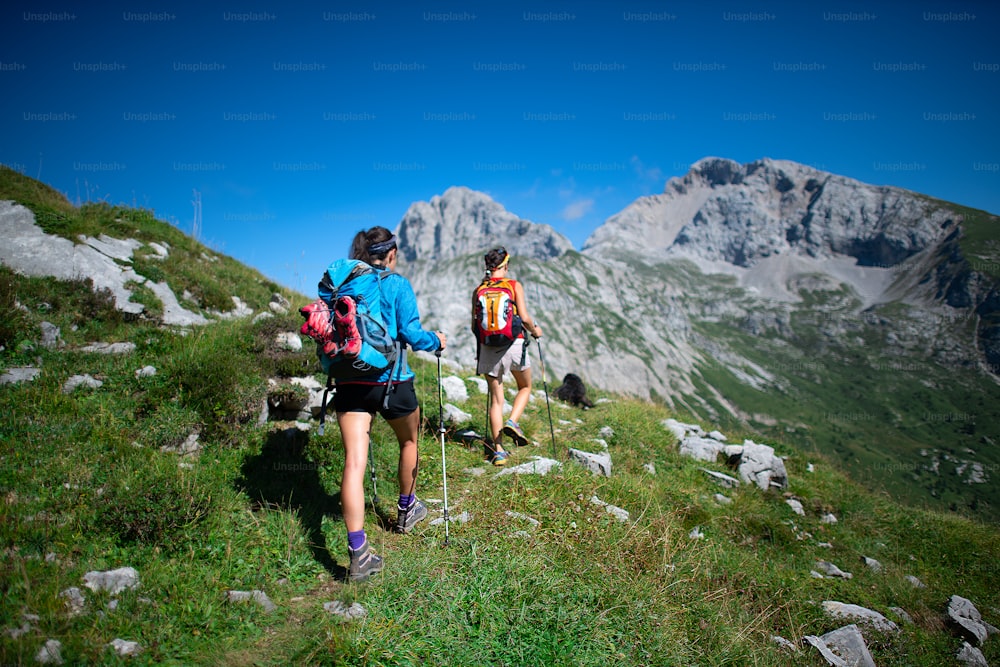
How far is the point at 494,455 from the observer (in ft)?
24.8

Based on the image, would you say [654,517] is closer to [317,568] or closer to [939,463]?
[317,568]

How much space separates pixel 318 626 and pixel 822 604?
5.89 m

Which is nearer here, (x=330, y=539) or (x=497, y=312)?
(x=330, y=539)

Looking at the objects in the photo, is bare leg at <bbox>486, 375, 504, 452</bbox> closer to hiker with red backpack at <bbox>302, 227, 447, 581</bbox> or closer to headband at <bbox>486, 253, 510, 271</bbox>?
headband at <bbox>486, 253, 510, 271</bbox>

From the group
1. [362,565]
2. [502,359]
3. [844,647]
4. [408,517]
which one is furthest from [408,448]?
[844,647]

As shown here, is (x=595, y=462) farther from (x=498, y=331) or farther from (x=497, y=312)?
(x=497, y=312)

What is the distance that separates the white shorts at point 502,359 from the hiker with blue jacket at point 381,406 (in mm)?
2586

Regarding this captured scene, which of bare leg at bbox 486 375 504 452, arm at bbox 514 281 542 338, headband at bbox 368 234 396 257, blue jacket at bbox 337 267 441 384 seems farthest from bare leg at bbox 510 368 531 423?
headband at bbox 368 234 396 257

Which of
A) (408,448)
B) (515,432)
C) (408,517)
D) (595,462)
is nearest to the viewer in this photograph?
(408,448)

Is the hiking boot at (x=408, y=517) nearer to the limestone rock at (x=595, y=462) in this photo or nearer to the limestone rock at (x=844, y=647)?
the limestone rock at (x=595, y=462)

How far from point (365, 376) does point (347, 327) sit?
0.54 meters

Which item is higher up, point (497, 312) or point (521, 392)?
point (497, 312)

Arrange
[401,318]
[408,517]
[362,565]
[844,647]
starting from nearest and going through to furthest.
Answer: [362,565] < [844,647] < [401,318] < [408,517]

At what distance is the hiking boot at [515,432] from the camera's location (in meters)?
8.34
